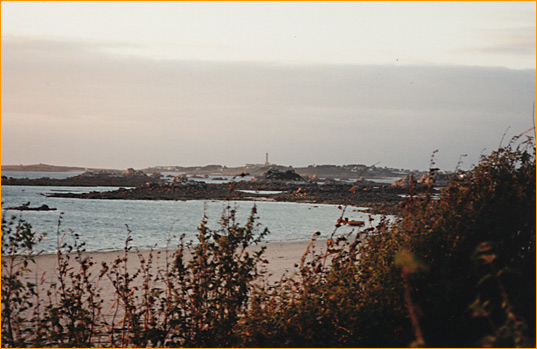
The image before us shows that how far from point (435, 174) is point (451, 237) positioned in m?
0.95

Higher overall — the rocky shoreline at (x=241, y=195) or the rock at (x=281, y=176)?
the rock at (x=281, y=176)

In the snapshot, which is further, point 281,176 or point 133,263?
point 281,176

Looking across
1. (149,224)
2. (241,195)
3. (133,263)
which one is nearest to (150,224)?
(149,224)

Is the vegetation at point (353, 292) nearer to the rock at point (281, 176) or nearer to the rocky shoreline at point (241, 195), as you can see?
the rocky shoreline at point (241, 195)

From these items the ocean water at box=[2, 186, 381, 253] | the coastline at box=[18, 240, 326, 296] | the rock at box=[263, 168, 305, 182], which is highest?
the rock at box=[263, 168, 305, 182]

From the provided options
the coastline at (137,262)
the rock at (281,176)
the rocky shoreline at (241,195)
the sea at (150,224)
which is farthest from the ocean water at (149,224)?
the rock at (281,176)

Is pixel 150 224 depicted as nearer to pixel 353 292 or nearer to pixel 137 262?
pixel 137 262

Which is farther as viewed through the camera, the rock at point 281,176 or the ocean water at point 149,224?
the rock at point 281,176

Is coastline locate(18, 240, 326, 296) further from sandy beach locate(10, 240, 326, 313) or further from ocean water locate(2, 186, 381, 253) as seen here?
ocean water locate(2, 186, 381, 253)

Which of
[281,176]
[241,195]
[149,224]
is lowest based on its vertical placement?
[149,224]

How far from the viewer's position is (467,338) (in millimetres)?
6160

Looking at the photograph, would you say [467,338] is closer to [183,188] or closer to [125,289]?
[125,289]

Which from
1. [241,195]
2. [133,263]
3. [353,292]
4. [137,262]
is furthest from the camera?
[241,195]

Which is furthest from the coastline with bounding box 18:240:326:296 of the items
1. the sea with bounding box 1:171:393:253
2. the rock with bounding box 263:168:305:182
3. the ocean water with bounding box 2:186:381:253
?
the rock with bounding box 263:168:305:182
